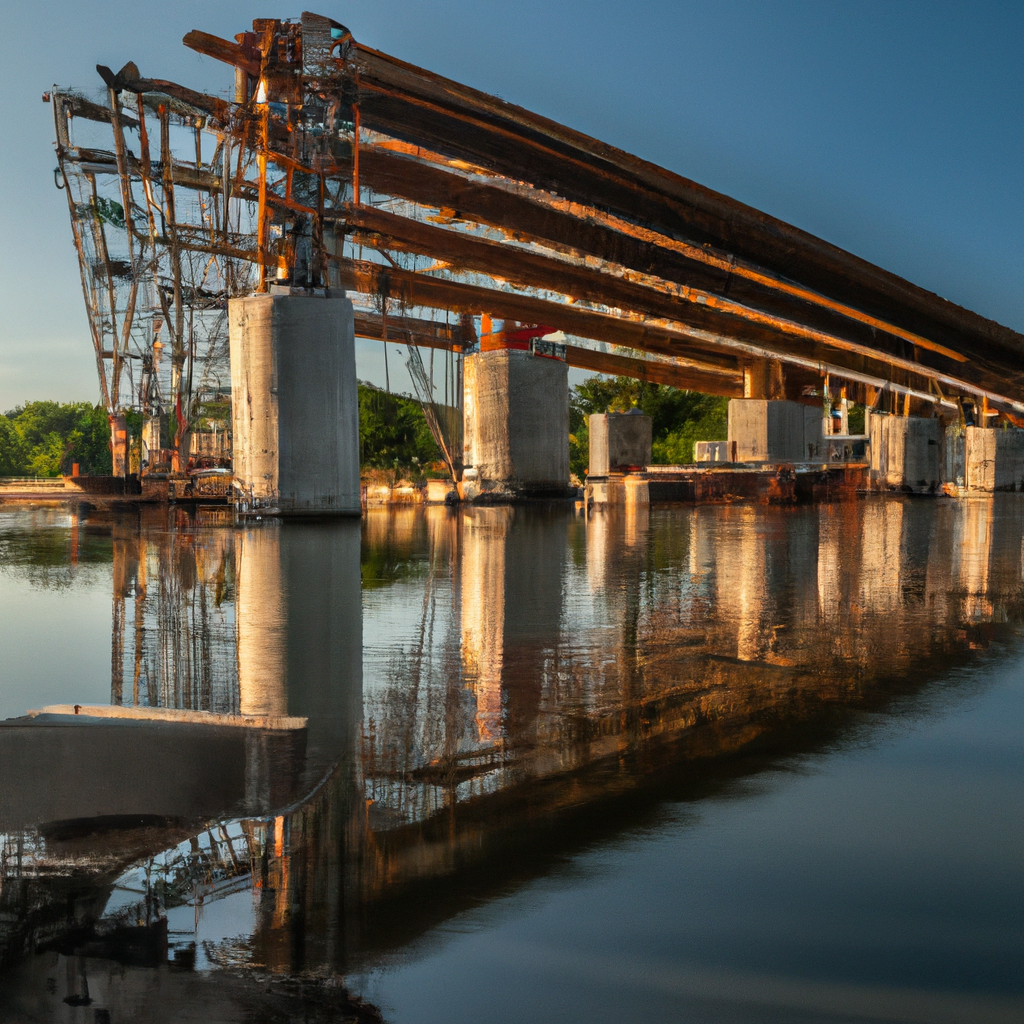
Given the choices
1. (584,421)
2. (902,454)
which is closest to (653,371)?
(902,454)

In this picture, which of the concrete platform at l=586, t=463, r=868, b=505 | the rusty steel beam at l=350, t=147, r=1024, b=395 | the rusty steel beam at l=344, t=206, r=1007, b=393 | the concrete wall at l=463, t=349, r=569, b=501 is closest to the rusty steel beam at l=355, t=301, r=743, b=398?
the concrete wall at l=463, t=349, r=569, b=501

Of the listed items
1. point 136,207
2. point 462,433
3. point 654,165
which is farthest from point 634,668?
point 136,207

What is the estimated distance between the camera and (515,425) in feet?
86.5

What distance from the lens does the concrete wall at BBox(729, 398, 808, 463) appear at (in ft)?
106

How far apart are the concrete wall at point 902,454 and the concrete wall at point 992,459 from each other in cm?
178

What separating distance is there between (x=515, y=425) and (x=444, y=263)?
483cm

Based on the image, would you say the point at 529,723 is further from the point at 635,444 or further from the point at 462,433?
the point at 635,444

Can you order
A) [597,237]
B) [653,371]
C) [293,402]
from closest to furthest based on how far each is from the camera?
1. [293,402]
2. [597,237]
3. [653,371]

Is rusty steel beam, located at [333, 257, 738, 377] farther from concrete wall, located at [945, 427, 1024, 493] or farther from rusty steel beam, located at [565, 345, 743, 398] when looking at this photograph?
concrete wall, located at [945, 427, 1024, 493]

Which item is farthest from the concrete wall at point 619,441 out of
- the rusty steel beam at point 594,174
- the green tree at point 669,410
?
the green tree at point 669,410

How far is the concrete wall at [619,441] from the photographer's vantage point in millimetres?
34781

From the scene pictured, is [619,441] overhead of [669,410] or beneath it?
beneath

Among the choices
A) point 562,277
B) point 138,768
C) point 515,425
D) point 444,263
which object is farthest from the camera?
point 515,425

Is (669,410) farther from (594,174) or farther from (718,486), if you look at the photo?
(594,174)
